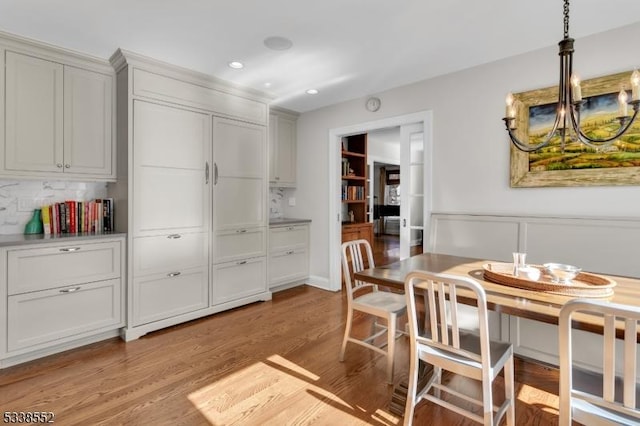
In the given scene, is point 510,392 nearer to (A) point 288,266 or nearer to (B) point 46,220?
(A) point 288,266

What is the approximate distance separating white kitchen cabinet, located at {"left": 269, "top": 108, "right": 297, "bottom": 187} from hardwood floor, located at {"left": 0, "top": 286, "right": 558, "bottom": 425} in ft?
7.14

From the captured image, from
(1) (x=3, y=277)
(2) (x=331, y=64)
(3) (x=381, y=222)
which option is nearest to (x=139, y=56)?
(2) (x=331, y=64)

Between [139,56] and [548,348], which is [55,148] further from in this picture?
[548,348]

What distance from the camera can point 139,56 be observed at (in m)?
2.83

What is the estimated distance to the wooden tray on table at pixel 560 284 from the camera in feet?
5.21

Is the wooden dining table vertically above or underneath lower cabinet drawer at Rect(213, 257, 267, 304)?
above

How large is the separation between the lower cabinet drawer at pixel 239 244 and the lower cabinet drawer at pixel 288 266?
1.22ft

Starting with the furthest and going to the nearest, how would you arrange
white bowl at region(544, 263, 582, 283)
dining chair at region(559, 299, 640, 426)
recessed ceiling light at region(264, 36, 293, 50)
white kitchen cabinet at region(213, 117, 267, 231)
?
1. white kitchen cabinet at region(213, 117, 267, 231)
2. recessed ceiling light at region(264, 36, 293, 50)
3. white bowl at region(544, 263, 582, 283)
4. dining chair at region(559, 299, 640, 426)

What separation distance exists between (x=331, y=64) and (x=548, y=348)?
9.91 ft

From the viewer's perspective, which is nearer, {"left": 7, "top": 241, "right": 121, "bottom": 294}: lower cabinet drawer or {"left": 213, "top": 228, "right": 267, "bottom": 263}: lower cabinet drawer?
{"left": 7, "top": 241, "right": 121, "bottom": 294}: lower cabinet drawer

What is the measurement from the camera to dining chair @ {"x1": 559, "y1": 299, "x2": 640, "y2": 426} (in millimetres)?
1061

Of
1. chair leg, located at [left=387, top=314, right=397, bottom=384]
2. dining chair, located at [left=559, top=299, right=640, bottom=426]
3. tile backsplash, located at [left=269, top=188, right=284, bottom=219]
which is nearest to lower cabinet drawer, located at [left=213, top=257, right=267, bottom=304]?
tile backsplash, located at [left=269, top=188, right=284, bottom=219]

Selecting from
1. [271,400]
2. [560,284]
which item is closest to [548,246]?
[560,284]

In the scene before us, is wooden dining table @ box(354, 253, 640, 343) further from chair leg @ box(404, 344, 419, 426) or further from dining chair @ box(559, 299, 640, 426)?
chair leg @ box(404, 344, 419, 426)
